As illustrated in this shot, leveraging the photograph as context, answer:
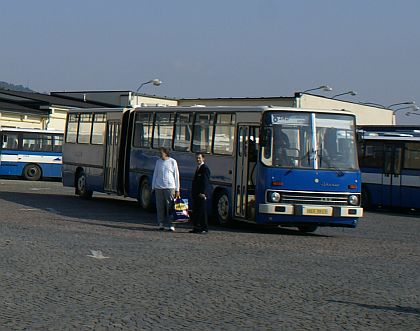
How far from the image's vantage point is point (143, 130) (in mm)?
26031

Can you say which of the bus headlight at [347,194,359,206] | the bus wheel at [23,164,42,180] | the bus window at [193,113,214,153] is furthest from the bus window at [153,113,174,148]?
the bus wheel at [23,164,42,180]

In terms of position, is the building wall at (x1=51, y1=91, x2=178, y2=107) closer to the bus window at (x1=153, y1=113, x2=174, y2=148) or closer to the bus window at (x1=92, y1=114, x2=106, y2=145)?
the bus window at (x1=92, y1=114, x2=106, y2=145)

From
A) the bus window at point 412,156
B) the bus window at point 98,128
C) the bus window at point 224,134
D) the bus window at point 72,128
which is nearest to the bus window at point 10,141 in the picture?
the bus window at point 72,128

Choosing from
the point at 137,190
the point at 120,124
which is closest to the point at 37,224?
the point at 137,190

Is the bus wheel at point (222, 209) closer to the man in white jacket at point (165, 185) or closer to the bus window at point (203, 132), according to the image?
the bus window at point (203, 132)

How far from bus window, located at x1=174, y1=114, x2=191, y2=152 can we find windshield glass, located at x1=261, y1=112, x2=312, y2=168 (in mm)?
3906

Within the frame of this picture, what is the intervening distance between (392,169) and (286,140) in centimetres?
1348

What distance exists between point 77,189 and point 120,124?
4358 millimetres

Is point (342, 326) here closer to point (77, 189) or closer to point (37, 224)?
point (37, 224)

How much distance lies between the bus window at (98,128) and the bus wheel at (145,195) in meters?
3.49

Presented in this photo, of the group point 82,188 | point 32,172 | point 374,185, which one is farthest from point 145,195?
point 32,172

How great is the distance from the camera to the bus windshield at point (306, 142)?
63.9 feet

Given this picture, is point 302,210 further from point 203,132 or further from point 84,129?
point 84,129

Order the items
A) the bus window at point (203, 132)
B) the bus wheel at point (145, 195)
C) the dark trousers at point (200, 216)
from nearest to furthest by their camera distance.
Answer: the dark trousers at point (200, 216) → the bus window at point (203, 132) → the bus wheel at point (145, 195)
